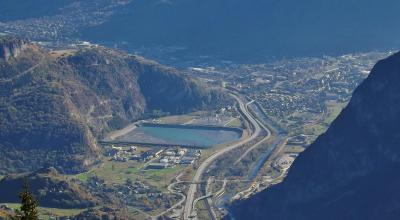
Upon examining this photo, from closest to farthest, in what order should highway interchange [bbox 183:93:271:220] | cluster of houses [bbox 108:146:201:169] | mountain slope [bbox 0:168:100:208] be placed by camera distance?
mountain slope [bbox 0:168:100:208]
highway interchange [bbox 183:93:271:220]
cluster of houses [bbox 108:146:201:169]

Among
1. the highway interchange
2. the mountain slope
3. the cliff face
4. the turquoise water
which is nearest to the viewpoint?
the cliff face

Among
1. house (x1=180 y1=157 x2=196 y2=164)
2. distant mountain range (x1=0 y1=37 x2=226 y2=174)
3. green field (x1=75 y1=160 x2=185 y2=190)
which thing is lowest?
green field (x1=75 y1=160 x2=185 y2=190)

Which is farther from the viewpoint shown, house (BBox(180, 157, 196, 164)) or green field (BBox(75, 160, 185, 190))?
house (BBox(180, 157, 196, 164))

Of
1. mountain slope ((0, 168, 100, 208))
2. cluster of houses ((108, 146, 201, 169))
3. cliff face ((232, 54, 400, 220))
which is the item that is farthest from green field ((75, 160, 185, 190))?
cliff face ((232, 54, 400, 220))

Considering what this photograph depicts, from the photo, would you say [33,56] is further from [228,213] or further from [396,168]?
[396,168]

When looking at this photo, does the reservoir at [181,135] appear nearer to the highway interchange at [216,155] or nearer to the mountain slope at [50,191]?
the highway interchange at [216,155]

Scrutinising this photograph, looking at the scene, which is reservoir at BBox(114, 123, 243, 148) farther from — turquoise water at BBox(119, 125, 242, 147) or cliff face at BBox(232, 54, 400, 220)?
cliff face at BBox(232, 54, 400, 220)

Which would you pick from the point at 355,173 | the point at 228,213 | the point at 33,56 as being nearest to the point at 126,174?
the point at 228,213

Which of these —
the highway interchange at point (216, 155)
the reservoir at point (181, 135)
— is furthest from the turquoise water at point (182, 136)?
the highway interchange at point (216, 155)
